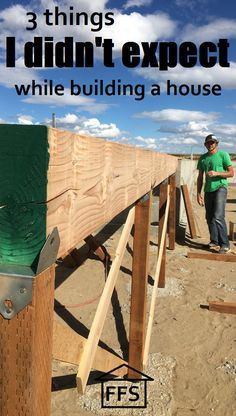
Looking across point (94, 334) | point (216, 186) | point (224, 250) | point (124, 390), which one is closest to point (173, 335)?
point (124, 390)

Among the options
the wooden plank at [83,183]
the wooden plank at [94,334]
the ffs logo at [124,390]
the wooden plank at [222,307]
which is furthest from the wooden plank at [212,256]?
the wooden plank at [83,183]

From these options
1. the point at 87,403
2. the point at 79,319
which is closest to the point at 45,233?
the point at 87,403

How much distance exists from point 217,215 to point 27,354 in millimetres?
6640

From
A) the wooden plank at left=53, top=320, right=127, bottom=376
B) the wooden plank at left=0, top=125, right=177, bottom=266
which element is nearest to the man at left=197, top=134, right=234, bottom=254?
the wooden plank at left=53, top=320, right=127, bottom=376

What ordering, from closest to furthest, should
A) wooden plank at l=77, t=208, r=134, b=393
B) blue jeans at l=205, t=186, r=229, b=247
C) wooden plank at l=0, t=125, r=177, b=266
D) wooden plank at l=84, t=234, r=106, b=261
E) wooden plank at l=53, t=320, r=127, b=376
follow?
wooden plank at l=0, t=125, r=177, b=266, wooden plank at l=77, t=208, r=134, b=393, wooden plank at l=53, t=320, r=127, b=376, wooden plank at l=84, t=234, r=106, b=261, blue jeans at l=205, t=186, r=229, b=247

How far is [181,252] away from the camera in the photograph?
7.27 meters

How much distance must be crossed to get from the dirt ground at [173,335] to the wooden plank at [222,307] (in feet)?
0.18

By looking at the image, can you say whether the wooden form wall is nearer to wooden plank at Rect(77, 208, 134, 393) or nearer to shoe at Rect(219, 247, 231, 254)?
wooden plank at Rect(77, 208, 134, 393)

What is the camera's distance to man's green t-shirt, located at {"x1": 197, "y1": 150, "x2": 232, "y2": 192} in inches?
273

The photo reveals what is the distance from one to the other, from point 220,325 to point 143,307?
5.81 feet

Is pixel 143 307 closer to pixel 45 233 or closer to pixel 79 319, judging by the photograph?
pixel 79 319

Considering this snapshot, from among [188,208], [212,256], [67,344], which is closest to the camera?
[67,344]

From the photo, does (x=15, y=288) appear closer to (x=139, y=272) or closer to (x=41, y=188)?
(x=41, y=188)

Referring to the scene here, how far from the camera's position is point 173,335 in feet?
13.7
